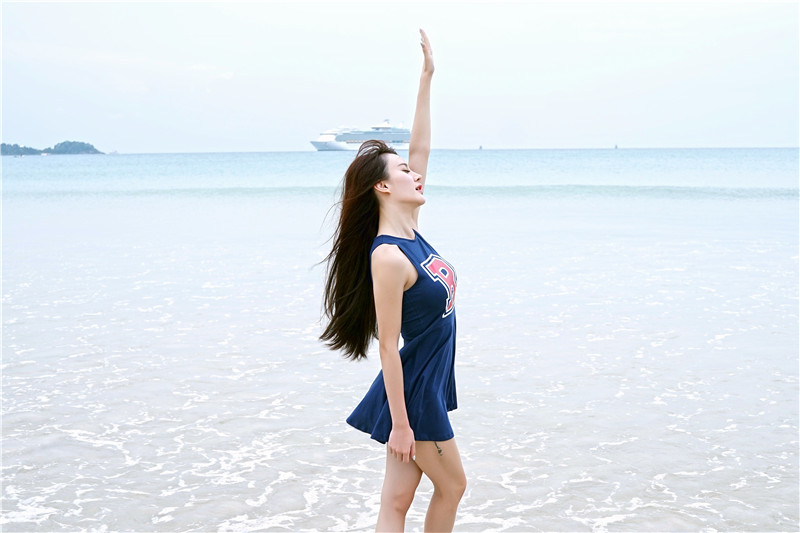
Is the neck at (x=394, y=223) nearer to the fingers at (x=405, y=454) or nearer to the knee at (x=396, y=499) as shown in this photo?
the fingers at (x=405, y=454)

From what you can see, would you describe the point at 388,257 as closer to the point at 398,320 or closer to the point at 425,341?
the point at 398,320

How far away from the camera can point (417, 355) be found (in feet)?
10.3

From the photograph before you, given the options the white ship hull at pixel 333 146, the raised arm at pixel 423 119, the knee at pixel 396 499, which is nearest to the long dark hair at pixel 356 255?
the raised arm at pixel 423 119

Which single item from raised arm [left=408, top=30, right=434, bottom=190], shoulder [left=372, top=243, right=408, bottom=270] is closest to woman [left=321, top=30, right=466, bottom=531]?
shoulder [left=372, top=243, right=408, bottom=270]

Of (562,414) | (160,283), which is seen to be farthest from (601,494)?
(160,283)

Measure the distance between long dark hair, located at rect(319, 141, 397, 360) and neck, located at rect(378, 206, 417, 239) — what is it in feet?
0.22

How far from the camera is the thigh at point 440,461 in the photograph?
10.3 feet

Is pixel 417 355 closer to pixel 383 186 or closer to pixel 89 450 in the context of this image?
pixel 383 186

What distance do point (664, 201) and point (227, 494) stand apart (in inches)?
1017

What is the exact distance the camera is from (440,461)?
124 inches

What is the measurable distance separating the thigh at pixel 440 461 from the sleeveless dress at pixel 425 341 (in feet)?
0.12

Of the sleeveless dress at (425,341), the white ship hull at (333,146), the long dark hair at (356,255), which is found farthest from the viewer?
the white ship hull at (333,146)

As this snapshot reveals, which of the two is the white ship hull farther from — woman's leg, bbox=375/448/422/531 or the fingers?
the fingers

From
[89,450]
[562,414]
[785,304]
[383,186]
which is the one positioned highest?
[383,186]
